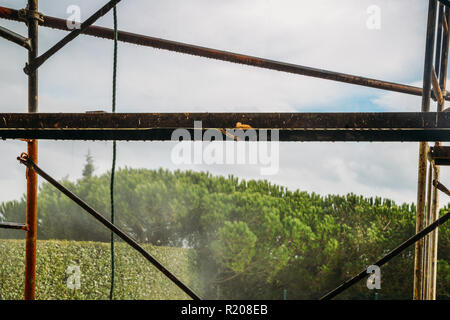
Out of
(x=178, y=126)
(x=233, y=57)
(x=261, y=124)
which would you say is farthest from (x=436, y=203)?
(x=178, y=126)

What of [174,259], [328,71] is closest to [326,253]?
[174,259]

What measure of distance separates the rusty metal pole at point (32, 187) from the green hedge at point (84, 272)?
317 inches

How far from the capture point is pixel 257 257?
16375mm

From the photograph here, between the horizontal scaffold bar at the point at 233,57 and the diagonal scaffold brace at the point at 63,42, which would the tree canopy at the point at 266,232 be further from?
the diagonal scaffold brace at the point at 63,42

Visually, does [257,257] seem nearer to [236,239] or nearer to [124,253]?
[236,239]

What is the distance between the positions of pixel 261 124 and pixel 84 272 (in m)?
10.7

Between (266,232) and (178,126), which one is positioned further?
(266,232)

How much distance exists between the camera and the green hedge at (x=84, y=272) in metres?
10.3

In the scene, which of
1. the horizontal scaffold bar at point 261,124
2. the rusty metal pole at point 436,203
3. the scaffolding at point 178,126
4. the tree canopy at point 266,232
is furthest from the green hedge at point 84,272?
the horizontal scaffold bar at point 261,124

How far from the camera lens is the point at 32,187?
3062mm

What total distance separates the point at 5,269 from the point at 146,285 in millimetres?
4376

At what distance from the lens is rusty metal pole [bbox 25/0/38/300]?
119 inches

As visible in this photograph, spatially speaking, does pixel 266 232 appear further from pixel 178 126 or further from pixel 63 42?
pixel 178 126

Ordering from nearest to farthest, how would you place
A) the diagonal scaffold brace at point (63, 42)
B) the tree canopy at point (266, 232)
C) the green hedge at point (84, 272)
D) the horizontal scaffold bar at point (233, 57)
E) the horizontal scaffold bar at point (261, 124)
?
1. the horizontal scaffold bar at point (261, 124)
2. the diagonal scaffold brace at point (63, 42)
3. the horizontal scaffold bar at point (233, 57)
4. the green hedge at point (84, 272)
5. the tree canopy at point (266, 232)
